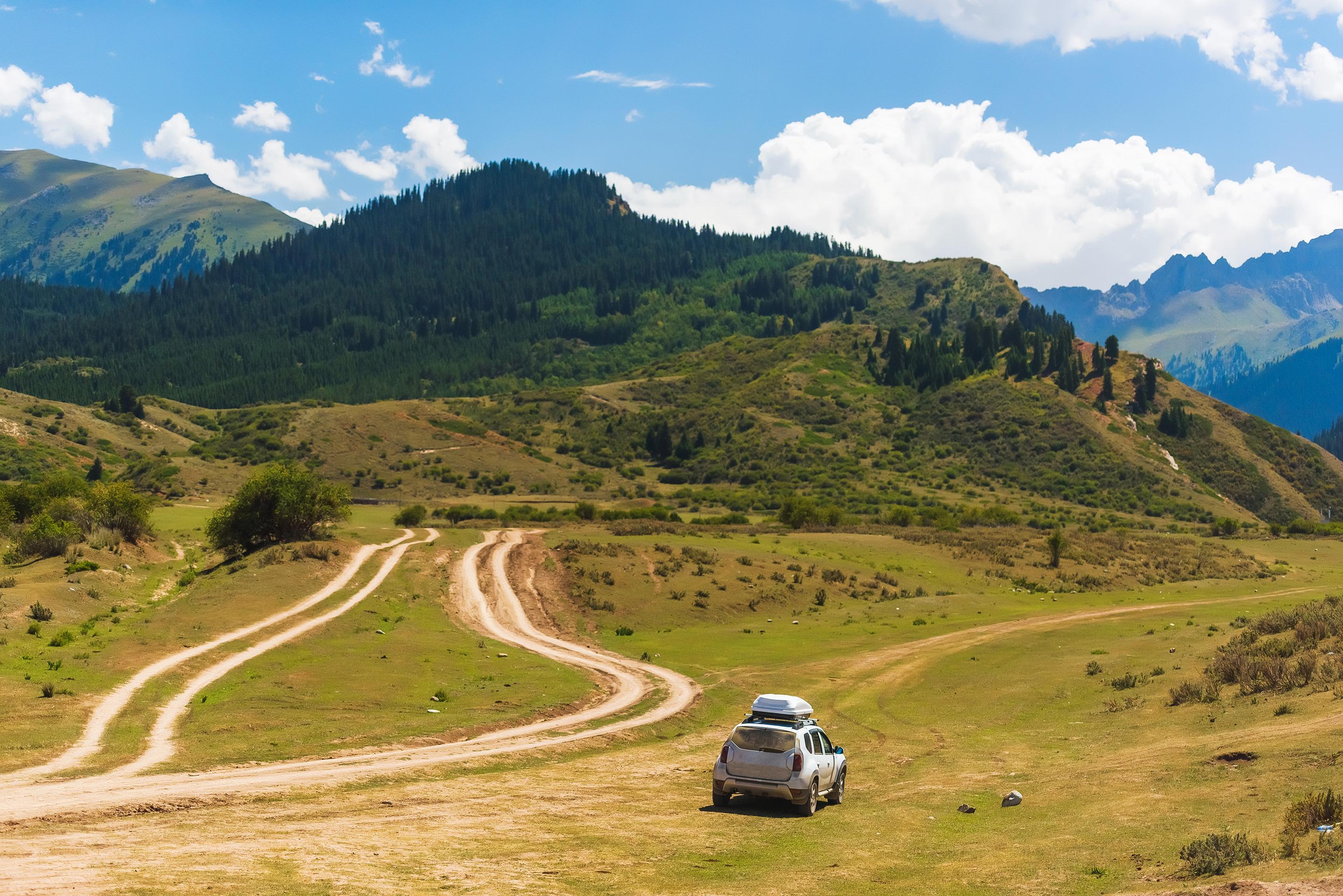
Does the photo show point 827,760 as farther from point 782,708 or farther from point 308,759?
point 308,759

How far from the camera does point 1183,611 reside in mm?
57281

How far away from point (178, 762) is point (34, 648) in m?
17.6

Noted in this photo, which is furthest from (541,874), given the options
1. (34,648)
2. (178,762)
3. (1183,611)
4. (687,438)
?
(687,438)

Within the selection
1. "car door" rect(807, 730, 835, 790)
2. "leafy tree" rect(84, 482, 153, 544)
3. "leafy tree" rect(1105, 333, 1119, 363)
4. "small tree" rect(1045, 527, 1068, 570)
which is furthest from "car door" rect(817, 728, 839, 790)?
"leafy tree" rect(1105, 333, 1119, 363)

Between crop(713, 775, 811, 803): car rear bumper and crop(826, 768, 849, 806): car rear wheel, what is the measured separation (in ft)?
4.83

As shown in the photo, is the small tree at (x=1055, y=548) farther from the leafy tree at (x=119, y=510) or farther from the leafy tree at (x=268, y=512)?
the leafy tree at (x=119, y=510)

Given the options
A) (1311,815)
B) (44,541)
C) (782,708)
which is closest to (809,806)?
(782,708)

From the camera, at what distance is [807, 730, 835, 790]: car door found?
20531 mm

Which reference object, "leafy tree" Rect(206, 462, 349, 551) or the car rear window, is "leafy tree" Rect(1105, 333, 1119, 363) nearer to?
"leafy tree" Rect(206, 462, 349, 551)

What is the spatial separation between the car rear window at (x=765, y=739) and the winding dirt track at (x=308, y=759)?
8.10 metres

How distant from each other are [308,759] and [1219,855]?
756 inches

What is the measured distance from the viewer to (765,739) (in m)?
20.3

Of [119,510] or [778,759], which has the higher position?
[119,510]

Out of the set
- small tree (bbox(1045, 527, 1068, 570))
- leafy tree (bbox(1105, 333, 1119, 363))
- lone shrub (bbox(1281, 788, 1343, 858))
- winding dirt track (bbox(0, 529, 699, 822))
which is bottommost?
winding dirt track (bbox(0, 529, 699, 822))
